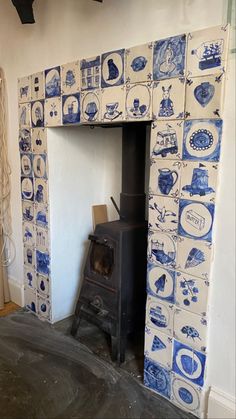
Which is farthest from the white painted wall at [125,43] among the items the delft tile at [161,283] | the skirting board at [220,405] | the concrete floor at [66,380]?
the concrete floor at [66,380]

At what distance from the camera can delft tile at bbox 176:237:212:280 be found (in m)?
1.21

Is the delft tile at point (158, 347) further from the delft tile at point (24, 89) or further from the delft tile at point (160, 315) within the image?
the delft tile at point (24, 89)

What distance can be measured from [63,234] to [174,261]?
2.99 feet

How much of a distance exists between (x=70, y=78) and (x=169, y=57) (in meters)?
0.60

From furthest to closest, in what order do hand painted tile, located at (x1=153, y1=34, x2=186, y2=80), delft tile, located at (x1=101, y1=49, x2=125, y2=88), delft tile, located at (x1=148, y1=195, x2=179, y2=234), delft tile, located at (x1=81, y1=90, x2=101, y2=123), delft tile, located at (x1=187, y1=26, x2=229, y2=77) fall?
1. delft tile, located at (x1=81, y1=90, x2=101, y2=123)
2. delft tile, located at (x1=101, y1=49, x2=125, y2=88)
3. delft tile, located at (x1=148, y1=195, x2=179, y2=234)
4. hand painted tile, located at (x1=153, y1=34, x2=186, y2=80)
5. delft tile, located at (x1=187, y1=26, x2=229, y2=77)

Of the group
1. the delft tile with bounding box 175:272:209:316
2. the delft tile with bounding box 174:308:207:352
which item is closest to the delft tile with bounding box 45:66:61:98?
the delft tile with bounding box 175:272:209:316

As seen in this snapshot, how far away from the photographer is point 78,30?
1.60 meters

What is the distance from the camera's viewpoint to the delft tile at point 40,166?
6.15 feet

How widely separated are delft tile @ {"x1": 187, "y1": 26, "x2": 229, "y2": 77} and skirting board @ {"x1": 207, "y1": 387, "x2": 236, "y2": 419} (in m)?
1.21

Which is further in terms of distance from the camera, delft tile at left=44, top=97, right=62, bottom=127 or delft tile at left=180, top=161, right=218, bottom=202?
delft tile at left=44, top=97, right=62, bottom=127

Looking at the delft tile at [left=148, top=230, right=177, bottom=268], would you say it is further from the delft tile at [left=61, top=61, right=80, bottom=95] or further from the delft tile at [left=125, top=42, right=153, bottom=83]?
the delft tile at [left=61, top=61, right=80, bottom=95]

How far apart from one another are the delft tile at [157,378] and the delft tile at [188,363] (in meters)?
0.08

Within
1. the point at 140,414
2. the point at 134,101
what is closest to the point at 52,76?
the point at 134,101

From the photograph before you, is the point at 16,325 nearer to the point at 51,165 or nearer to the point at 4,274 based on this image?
the point at 4,274
